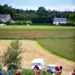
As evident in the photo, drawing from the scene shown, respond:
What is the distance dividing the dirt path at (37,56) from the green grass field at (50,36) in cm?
15

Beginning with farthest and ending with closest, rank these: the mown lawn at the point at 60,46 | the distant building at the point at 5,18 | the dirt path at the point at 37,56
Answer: the mown lawn at the point at 60,46, the dirt path at the point at 37,56, the distant building at the point at 5,18

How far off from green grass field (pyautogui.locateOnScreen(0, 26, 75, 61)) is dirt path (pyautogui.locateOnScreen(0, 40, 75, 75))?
146mm

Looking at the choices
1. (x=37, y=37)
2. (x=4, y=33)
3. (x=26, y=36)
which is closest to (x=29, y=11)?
(x=4, y=33)

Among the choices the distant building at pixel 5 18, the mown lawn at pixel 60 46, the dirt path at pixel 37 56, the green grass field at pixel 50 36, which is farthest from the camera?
the green grass field at pixel 50 36

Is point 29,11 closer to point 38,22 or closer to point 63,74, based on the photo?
point 38,22

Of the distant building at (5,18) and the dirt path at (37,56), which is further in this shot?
the dirt path at (37,56)

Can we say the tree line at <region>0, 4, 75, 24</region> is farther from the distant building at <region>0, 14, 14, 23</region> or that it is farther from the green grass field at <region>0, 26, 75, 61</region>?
the green grass field at <region>0, 26, 75, 61</region>

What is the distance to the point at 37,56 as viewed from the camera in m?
6.78

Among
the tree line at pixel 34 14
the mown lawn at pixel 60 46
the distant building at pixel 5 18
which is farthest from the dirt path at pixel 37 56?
the tree line at pixel 34 14

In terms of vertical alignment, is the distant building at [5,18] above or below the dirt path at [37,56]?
above

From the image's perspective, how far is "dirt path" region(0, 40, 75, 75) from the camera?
5.68 m

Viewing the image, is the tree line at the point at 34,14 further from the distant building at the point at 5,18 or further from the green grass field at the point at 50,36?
the green grass field at the point at 50,36

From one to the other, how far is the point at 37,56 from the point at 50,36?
2.59 ft

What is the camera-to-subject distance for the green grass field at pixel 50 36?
627 centimetres
